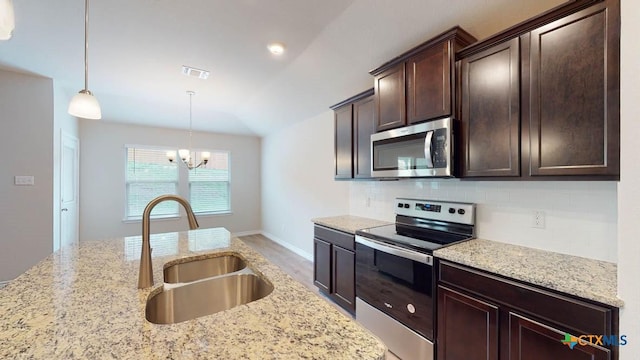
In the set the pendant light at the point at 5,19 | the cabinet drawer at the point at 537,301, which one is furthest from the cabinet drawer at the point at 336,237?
the pendant light at the point at 5,19

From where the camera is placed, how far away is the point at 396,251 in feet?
6.40

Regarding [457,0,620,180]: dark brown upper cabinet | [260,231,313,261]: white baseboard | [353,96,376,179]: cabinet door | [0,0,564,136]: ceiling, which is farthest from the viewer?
[260,231,313,261]: white baseboard

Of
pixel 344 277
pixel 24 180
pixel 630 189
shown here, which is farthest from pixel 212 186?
pixel 630 189

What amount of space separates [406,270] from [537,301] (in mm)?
776

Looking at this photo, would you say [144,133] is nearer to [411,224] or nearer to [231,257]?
[231,257]

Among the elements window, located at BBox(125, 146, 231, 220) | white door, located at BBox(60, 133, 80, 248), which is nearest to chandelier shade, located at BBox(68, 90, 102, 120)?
white door, located at BBox(60, 133, 80, 248)

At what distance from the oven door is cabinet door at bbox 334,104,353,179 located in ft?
3.03

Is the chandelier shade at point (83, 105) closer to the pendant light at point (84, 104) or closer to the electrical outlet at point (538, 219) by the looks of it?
the pendant light at point (84, 104)

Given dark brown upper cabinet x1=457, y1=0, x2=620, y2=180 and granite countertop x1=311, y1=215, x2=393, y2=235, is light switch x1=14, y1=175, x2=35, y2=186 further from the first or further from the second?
dark brown upper cabinet x1=457, y1=0, x2=620, y2=180

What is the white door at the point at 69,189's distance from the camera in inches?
151

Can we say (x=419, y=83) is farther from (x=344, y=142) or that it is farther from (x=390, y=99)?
(x=344, y=142)

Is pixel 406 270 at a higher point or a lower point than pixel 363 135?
lower

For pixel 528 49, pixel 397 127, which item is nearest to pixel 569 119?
pixel 528 49

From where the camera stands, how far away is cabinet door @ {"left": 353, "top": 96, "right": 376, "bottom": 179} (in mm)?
2625
